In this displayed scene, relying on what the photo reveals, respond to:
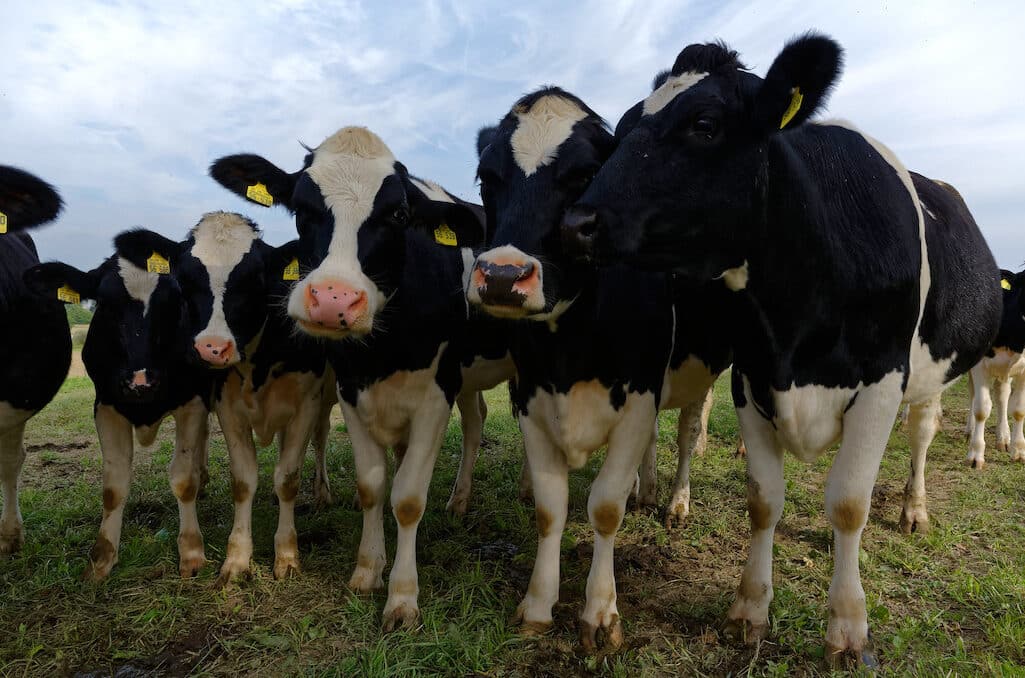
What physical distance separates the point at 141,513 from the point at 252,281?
2532 mm

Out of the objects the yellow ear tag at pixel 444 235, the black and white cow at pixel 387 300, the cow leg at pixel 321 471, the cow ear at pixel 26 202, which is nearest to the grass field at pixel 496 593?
the cow leg at pixel 321 471

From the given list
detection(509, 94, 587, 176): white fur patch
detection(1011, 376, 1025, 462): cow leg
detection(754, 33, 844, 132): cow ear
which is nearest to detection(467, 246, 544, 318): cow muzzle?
detection(509, 94, 587, 176): white fur patch

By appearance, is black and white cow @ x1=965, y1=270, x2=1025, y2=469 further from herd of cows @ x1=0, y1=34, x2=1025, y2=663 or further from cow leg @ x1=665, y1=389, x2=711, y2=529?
cow leg @ x1=665, y1=389, x2=711, y2=529

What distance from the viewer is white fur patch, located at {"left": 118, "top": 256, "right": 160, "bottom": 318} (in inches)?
160

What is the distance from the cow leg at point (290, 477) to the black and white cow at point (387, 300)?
51cm

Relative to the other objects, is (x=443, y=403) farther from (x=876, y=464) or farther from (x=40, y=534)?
(x=40, y=534)

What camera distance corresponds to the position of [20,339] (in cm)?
431

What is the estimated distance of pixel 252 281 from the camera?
4.07 metres

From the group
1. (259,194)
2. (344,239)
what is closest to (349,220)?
(344,239)

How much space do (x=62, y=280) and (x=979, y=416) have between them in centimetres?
822

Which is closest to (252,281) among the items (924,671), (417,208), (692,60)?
(417,208)

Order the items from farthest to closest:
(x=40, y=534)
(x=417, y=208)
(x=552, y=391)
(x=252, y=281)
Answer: (x=40, y=534) → (x=252, y=281) → (x=417, y=208) → (x=552, y=391)

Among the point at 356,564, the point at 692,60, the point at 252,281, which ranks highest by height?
the point at 692,60

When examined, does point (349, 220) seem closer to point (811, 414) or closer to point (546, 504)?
point (546, 504)
